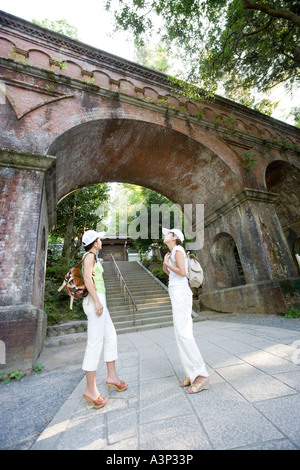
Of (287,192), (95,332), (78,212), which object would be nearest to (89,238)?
(95,332)

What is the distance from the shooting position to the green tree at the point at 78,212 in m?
12.6

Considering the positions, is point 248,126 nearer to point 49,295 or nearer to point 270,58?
point 270,58

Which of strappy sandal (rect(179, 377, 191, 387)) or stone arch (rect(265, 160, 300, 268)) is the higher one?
stone arch (rect(265, 160, 300, 268))

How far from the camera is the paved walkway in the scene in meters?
1.37

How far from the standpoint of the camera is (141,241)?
47.7ft

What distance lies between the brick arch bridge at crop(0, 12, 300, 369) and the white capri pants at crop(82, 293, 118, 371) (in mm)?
2109

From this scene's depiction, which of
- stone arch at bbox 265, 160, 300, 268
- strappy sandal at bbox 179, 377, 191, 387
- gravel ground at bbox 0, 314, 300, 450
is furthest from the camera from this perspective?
stone arch at bbox 265, 160, 300, 268

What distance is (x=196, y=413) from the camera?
5.46 ft

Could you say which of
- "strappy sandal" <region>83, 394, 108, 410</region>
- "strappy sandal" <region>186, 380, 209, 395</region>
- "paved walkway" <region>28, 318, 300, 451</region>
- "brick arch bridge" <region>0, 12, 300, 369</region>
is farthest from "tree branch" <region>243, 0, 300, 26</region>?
"strappy sandal" <region>83, 394, 108, 410</region>

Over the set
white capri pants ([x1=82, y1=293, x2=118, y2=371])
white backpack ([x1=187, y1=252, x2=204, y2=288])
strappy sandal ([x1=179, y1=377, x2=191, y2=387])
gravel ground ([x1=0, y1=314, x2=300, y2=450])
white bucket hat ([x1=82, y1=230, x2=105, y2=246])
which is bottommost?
gravel ground ([x1=0, y1=314, x2=300, y2=450])

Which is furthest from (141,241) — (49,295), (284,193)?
(284,193)

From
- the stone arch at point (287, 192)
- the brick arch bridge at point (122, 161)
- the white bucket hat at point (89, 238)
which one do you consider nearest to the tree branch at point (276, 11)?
the brick arch bridge at point (122, 161)

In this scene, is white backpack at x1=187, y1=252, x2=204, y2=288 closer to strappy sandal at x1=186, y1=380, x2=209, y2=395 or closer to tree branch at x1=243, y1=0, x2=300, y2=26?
strappy sandal at x1=186, y1=380, x2=209, y2=395
